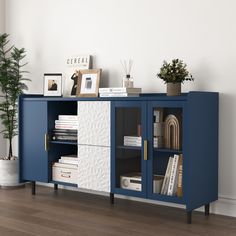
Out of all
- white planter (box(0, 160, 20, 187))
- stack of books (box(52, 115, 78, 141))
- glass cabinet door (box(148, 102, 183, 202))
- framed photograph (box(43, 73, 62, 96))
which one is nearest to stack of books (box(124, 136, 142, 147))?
glass cabinet door (box(148, 102, 183, 202))

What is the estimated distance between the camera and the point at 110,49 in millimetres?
4188

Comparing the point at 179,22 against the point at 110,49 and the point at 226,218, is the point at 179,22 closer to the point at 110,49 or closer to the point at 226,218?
the point at 110,49

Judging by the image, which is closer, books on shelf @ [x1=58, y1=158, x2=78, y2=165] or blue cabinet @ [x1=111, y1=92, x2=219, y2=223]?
blue cabinet @ [x1=111, y1=92, x2=219, y2=223]

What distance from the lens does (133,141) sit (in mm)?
3562

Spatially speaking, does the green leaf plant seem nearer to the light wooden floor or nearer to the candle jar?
the light wooden floor

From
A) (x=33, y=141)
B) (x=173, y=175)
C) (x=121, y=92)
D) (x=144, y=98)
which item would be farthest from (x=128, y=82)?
(x=33, y=141)

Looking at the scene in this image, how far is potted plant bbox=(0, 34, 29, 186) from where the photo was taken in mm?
4609

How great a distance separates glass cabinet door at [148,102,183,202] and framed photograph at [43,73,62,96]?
1.27 metres

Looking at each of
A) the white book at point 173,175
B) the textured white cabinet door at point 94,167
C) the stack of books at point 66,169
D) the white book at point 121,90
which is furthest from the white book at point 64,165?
the white book at point 173,175

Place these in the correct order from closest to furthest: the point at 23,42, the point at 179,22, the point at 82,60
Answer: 1. the point at 179,22
2. the point at 82,60
3. the point at 23,42

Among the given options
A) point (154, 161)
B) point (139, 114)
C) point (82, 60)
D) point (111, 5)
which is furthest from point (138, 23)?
point (154, 161)

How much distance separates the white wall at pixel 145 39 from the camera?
352 cm

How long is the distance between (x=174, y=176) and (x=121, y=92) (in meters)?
0.79

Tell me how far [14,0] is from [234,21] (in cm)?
261
